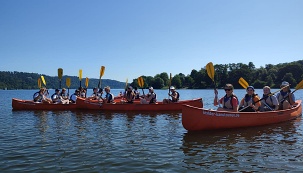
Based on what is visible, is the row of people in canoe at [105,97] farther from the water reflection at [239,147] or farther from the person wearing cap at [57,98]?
the water reflection at [239,147]

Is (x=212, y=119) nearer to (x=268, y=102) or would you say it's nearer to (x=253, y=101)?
(x=253, y=101)

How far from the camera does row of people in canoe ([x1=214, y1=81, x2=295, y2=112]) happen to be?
1056 cm

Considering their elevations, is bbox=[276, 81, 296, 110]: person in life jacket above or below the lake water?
above

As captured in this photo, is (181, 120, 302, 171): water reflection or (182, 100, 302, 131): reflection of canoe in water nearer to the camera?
(181, 120, 302, 171): water reflection

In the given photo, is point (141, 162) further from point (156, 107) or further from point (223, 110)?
point (156, 107)

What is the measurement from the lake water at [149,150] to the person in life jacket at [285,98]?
2465mm

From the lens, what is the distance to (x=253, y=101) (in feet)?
40.0

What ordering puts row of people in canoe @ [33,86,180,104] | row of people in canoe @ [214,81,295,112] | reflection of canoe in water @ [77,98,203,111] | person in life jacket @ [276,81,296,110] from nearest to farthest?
row of people in canoe @ [214,81,295,112], person in life jacket @ [276,81,296,110], reflection of canoe in water @ [77,98,203,111], row of people in canoe @ [33,86,180,104]

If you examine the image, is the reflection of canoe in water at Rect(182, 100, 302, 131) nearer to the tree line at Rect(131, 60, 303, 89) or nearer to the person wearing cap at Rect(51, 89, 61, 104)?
the person wearing cap at Rect(51, 89, 61, 104)

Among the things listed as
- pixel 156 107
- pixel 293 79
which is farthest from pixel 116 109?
pixel 293 79

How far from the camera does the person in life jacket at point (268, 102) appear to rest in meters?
12.6

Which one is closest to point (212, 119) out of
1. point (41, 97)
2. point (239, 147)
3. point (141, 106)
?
point (239, 147)

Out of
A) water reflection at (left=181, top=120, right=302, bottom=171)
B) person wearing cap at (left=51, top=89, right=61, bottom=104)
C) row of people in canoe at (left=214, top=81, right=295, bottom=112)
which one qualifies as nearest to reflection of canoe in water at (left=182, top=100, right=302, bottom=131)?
water reflection at (left=181, top=120, right=302, bottom=171)

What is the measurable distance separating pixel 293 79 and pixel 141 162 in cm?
9460
